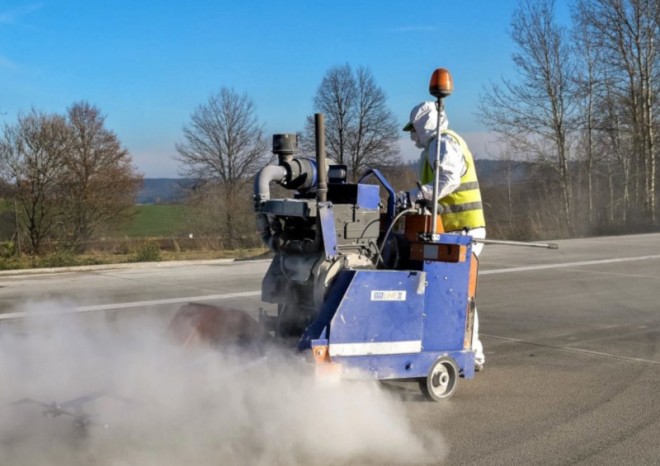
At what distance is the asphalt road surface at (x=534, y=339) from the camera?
14.1 feet

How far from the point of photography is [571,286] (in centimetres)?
1100

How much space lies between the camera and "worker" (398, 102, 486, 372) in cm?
500

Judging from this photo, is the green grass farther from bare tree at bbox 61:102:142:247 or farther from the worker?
the worker

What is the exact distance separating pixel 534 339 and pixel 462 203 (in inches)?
97.0

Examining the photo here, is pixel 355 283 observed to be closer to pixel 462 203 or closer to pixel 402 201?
pixel 402 201

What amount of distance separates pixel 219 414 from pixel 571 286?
8.36 meters

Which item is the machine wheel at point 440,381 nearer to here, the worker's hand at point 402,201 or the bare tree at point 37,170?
the worker's hand at point 402,201

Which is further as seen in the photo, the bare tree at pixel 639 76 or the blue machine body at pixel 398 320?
the bare tree at pixel 639 76

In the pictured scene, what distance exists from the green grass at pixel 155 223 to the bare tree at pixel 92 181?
0.51 meters

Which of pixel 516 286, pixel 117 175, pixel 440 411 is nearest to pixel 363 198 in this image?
pixel 440 411

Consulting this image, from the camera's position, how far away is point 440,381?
16.2 feet

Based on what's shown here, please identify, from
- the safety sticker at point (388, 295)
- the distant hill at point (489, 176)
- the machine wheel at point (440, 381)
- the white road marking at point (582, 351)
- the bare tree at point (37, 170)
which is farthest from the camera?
the distant hill at point (489, 176)

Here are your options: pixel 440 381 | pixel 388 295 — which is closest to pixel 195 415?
pixel 388 295

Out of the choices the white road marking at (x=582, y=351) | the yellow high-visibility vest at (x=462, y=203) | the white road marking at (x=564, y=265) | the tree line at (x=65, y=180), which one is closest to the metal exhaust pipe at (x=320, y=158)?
the yellow high-visibility vest at (x=462, y=203)
